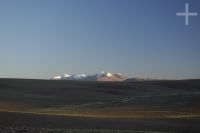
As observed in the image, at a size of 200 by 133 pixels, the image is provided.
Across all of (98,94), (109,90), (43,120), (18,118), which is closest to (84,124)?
(43,120)

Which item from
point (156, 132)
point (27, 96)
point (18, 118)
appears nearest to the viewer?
point (156, 132)

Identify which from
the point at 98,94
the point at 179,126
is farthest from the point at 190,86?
the point at 179,126

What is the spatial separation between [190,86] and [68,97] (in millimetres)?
43343

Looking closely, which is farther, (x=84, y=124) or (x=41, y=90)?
(x=41, y=90)

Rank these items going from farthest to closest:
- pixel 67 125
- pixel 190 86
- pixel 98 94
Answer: pixel 190 86, pixel 98 94, pixel 67 125

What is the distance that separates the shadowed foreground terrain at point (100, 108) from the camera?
3136 cm

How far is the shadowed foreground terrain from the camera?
31.4 meters

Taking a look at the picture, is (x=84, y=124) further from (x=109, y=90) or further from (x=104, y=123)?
(x=109, y=90)

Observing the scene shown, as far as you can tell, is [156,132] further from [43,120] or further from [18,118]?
[18,118]

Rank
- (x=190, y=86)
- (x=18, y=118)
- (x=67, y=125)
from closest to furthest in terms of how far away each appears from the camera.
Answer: (x=67, y=125)
(x=18, y=118)
(x=190, y=86)

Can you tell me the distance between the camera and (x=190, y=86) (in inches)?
4358

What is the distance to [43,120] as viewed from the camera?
3341 centimetres

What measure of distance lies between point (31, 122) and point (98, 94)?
177 feet

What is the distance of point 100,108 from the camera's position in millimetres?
53719
